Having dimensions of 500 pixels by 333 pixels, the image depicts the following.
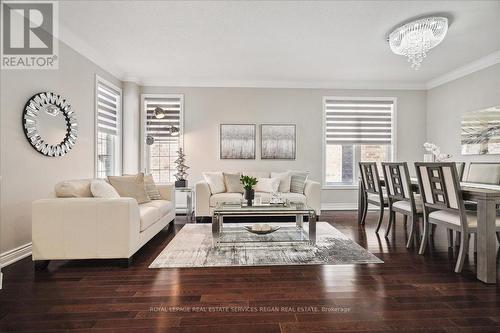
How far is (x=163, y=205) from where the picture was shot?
148 inches

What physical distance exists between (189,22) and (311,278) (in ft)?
10.1

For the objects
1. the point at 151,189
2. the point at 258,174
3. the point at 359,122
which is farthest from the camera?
the point at 359,122

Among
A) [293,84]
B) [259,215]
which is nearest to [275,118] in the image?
[293,84]

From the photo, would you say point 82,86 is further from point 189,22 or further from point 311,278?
point 311,278

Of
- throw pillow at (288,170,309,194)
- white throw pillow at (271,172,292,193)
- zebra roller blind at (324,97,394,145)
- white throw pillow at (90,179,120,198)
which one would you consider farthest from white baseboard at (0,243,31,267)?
zebra roller blind at (324,97,394,145)

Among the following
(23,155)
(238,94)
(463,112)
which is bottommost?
(23,155)

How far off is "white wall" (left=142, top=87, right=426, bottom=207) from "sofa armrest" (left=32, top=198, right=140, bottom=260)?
9.79 ft

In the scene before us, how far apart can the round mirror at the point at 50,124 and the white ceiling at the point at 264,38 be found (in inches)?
35.2

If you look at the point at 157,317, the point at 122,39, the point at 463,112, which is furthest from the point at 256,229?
the point at 463,112

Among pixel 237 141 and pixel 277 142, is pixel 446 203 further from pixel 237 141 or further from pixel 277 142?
pixel 237 141

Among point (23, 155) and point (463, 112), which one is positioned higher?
point (463, 112)

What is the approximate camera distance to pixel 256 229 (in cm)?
325

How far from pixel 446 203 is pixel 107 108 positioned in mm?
5062

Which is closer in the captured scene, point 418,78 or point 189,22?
point 189,22
